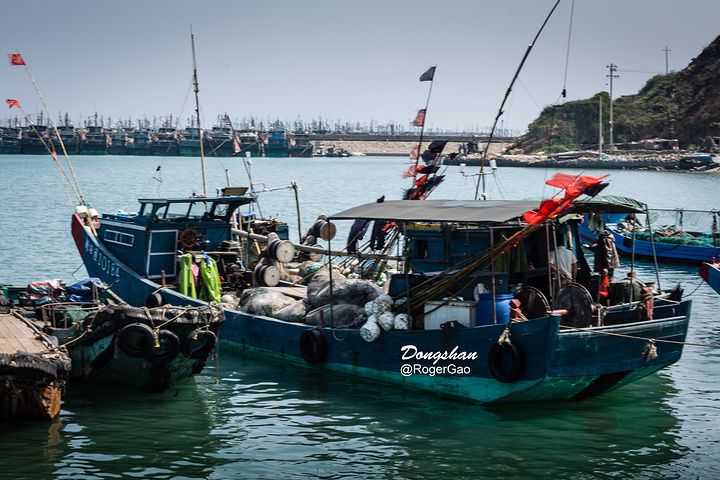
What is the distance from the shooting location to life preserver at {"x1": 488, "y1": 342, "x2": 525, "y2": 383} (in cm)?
1130

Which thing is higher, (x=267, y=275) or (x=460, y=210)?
(x=460, y=210)

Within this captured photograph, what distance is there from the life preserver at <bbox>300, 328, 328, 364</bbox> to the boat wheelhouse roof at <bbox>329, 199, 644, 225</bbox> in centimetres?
240

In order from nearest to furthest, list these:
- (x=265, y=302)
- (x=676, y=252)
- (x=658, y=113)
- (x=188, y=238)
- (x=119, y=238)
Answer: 1. (x=265, y=302)
2. (x=188, y=238)
3. (x=119, y=238)
4. (x=676, y=252)
5. (x=658, y=113)

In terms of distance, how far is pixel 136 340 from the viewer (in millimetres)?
12297

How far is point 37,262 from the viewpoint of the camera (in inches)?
1214

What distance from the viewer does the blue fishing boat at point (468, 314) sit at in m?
11.4

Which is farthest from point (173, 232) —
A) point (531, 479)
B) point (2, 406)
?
point (531, 479)

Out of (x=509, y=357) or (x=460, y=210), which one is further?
(x=460, y=210)

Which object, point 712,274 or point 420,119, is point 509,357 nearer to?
point 420,119

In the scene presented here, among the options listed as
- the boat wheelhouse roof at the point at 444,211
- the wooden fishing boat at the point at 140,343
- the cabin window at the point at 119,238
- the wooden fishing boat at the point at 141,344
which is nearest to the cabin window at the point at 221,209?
the cabin window at the point at 119,238

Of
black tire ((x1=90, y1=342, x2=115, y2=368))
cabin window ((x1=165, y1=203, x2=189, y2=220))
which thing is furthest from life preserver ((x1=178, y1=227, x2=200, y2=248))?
black tire ((x1=90, y1=342, x2=115, y2=368))

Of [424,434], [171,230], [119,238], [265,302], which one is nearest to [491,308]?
[424,434]

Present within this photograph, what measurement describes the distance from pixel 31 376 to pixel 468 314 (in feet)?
20.9

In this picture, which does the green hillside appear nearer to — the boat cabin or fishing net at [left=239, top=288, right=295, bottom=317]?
the boat cabin
